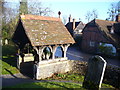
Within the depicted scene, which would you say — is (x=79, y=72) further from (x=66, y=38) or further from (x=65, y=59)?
(x=66, y=38)

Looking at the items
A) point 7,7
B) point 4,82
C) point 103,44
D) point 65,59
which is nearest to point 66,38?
point 65,59

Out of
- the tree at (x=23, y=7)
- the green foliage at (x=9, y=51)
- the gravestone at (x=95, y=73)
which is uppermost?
the tree at (x=23, y=7)

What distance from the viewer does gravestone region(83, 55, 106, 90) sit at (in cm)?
833

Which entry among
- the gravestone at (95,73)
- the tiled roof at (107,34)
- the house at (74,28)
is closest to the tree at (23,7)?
the house at (74,28)

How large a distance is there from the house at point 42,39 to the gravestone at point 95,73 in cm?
457

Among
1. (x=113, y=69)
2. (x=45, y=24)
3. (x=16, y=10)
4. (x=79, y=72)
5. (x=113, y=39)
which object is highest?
(x=16, y=10)

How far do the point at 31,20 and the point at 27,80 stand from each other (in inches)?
225

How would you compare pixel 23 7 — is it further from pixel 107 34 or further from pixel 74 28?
A: pixel 107 34

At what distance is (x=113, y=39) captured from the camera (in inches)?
900

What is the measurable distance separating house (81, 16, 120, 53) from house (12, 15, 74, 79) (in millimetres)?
12310

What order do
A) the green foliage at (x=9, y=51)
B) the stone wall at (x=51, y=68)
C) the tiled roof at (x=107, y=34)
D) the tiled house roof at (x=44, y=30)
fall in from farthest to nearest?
the tiled roof at (x=107, y=34) < the green foliage at (x=9, y=51) < the stone wall at (x=51, y=68) < the tiled house roof at (x=44, y=30)

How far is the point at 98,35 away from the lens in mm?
25172

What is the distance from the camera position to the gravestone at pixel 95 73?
8.33m

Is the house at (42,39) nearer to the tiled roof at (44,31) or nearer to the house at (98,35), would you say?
the tiled roof at (44,31)
